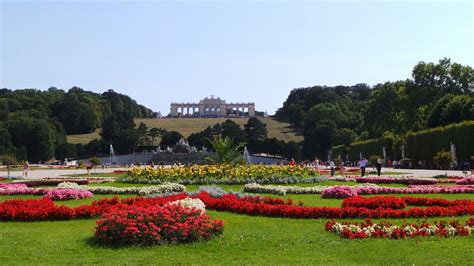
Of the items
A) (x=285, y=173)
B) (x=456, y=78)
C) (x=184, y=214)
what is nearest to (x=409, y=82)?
(x=456, y=78)

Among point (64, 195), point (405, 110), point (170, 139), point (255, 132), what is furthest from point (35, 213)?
point (170, 139)

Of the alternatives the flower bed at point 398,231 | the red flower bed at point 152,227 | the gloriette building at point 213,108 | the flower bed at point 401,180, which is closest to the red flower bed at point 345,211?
the flower bed at point 398,231

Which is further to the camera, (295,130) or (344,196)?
(295,130)

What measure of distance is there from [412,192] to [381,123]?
169ft

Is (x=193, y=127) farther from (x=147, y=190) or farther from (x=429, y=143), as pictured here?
(x=147, y=190)

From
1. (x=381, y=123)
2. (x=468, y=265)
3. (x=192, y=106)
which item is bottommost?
(x=468, y=265)

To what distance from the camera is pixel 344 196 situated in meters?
17.0

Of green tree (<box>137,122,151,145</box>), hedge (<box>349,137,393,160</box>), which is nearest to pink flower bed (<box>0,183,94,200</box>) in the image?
hedge (<box>349,137,393,160</box>)

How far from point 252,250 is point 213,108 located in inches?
6011

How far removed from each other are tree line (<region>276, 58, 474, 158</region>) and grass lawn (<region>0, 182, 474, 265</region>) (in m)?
42.2

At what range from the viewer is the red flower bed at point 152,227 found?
30.6ft

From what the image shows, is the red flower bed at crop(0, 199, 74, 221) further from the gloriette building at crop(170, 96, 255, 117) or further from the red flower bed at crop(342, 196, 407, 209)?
the gloriette building at crop(170, 96, 255, 117)

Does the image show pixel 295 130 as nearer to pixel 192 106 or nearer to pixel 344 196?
pixel 192 106

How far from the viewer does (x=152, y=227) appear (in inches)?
369
